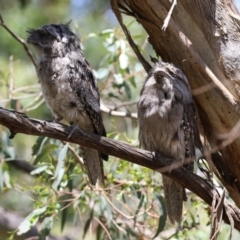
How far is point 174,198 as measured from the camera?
3.89 meters

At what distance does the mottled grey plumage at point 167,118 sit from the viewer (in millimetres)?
3549

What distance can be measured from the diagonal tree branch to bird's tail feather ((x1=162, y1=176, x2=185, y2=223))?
0.43m

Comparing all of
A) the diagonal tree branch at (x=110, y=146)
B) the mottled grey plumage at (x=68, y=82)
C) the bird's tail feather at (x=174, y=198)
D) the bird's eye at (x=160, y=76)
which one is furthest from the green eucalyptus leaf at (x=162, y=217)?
the bird's eye at (x=160, y=76)

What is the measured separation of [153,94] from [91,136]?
58cm

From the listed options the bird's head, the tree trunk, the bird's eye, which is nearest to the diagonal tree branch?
the tree trunk

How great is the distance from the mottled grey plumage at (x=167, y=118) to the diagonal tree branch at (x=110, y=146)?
0.87ft

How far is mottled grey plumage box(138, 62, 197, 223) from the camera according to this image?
11.6 feet

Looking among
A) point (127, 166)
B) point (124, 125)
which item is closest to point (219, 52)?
point (127, 166)

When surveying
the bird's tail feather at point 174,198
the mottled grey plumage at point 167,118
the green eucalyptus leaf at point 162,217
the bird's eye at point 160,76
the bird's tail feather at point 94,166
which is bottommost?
the green eucalyptus leaf at point 162,217

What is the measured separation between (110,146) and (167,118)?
61 centimetres

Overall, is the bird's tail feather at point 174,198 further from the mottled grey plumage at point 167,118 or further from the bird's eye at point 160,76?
the bird's eye at point 160,76

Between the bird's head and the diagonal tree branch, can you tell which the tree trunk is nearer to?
the diagonal tree branch

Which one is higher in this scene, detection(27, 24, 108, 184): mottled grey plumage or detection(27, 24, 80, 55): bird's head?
detection(27, 24, 80, 55): bird's head

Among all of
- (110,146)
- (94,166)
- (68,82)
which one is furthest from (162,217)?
(110,146)
